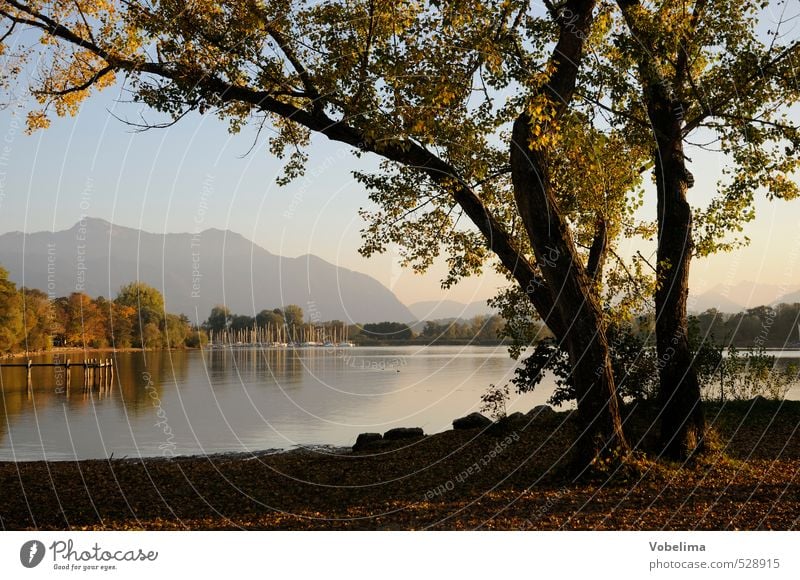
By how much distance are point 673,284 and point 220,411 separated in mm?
31059

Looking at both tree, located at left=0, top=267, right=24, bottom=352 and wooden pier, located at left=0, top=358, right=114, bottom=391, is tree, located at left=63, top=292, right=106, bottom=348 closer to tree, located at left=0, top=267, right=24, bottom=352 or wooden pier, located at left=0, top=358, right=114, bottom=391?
wooden pier, located at left=0, top=358, right=114, bottom=391

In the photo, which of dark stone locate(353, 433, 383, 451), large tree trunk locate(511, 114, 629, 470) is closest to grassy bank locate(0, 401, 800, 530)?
large tree trunk locate(511, 114, 629, 470)

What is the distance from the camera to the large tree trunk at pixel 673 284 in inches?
507

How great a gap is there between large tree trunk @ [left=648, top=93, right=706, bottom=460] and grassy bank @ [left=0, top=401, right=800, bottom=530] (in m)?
0.78

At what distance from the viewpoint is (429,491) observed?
11.8 m

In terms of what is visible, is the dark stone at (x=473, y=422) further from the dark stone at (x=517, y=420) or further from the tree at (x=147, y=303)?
the tree at (x=147, y=303)

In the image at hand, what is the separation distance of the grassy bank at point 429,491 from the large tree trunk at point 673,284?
0.78m

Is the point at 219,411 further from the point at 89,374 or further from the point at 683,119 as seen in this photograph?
the point at 89,374

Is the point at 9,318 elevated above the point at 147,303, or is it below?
below

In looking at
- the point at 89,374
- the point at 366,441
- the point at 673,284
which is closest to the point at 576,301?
the point at 673,284

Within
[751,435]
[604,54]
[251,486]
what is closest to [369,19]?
[604,54]

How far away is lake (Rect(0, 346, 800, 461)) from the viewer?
2773 centimetres

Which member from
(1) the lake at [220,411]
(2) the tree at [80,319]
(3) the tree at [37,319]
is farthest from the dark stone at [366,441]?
(2) the tree at [80,319]

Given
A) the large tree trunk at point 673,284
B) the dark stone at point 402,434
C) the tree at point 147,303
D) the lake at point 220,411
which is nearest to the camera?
the large tree trunk at point 673,284
